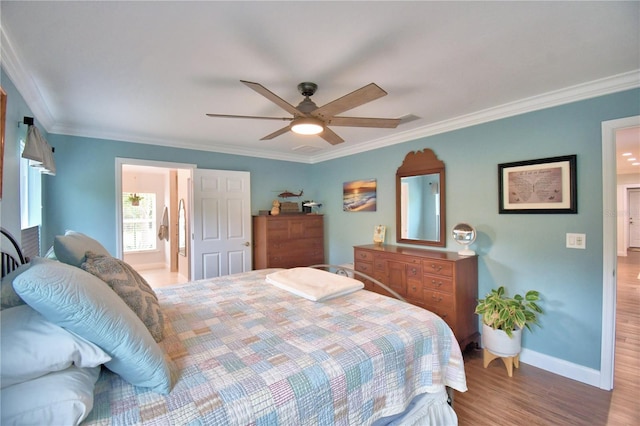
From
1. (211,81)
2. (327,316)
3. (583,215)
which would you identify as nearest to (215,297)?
(327,316)

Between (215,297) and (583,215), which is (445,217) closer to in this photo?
(583,215)

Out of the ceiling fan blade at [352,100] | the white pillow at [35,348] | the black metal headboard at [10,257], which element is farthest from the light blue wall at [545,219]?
the black metal headboard at [10,257]

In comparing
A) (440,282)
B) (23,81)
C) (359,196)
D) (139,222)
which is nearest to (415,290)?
(440,282)

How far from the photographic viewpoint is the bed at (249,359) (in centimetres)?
96

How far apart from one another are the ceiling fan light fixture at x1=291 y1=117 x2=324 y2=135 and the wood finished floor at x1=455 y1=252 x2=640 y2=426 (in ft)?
7.71

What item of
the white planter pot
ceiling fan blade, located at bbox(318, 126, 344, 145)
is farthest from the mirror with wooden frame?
ceiling fan blade, located at bbox(318, 126, 344, 145)

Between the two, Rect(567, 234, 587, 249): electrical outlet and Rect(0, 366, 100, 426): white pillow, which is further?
Rect(567, 234, 587, 249): electrical outlet

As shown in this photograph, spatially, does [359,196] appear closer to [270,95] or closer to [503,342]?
[503,342]

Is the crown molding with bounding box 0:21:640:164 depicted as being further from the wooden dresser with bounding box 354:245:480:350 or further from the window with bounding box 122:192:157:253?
the window with bounding box 122:192:157:253

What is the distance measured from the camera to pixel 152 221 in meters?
7.12

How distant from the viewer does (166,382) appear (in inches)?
41.8

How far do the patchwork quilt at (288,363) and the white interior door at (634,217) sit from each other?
435 inches

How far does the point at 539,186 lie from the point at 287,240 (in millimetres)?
3343

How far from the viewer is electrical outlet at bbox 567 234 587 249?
247 centimetres
